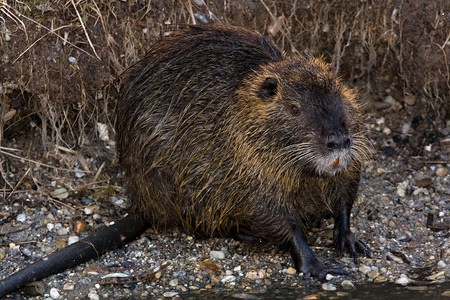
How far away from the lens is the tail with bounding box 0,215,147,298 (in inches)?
169

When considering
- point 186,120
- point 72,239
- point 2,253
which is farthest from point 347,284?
point 2,253

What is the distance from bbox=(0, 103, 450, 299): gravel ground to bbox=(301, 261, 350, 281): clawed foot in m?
0.04

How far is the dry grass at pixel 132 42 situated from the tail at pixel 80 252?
84cm

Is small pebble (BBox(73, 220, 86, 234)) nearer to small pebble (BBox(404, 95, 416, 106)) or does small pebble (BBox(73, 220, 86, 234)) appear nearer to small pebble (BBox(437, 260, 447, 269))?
small pebble (BBox(437, 260, 447, 269))

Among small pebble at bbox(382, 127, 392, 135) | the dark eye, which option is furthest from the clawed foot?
small pebble at bbox(382, 127, 392, 135)

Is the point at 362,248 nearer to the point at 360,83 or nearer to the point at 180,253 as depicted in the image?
the point at 180,253

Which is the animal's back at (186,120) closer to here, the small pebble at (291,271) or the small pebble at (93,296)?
the small pebble at (291,271)

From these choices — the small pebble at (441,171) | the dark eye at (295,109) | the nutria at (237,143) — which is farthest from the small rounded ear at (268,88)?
the small pebble at (441,171)

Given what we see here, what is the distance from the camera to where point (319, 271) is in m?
4.32

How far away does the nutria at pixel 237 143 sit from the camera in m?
4.20

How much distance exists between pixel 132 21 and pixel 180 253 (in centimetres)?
146

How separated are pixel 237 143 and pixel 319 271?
732 millimetres

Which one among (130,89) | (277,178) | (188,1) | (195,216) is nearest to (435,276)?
(277,178)

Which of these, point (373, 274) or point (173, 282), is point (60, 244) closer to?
point (173, 282)
